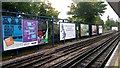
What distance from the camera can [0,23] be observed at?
46.3 feet

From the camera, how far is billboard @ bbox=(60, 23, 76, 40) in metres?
26.1

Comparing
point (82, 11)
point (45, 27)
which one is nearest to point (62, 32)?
point (45, 27)

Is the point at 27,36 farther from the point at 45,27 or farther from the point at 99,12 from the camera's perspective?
the point at 99,12

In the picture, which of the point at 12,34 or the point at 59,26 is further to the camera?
the point at 59,26

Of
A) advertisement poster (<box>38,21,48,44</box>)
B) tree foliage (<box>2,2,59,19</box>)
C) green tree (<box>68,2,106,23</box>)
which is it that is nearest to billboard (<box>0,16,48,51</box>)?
advertisement poster (<box>38,21,48,44</box>)

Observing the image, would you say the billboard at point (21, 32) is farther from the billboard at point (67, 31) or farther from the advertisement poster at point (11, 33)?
the billboard at point (67, 31)

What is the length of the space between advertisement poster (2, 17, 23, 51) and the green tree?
47.1 meters

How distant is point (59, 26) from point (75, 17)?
138ft

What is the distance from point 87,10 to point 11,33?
4976cm

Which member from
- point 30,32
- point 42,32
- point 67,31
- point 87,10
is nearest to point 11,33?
point 30,32

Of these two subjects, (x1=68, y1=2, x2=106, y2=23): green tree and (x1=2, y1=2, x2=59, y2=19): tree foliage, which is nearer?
(x1=2, y1=2, x2=59, y2=19): tree foliage

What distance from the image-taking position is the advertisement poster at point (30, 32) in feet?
56.3

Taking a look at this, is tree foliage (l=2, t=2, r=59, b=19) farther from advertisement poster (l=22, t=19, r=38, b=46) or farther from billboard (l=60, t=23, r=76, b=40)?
advertisement poster (l=22, t=19, r=38, b=46)

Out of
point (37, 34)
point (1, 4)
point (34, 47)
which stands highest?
A: point (1, 4)
